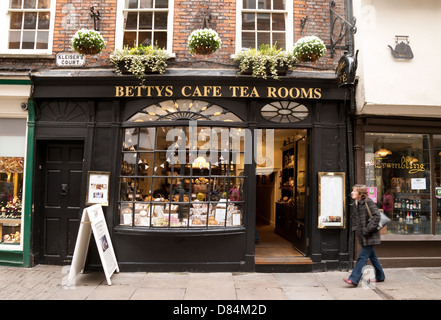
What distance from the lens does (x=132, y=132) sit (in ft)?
22.3

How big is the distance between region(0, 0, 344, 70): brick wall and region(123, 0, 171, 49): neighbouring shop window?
295 mm

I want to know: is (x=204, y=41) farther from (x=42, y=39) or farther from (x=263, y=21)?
(x=42, y=39)

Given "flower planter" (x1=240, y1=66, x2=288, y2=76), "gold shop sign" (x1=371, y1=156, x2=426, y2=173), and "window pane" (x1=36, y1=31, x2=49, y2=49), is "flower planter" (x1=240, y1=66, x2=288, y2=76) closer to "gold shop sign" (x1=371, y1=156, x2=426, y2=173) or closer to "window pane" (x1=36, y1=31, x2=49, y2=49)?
"gold shop sign" (x1=371, y1=156, x2=426, y2=173)

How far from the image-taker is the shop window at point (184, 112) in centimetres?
673

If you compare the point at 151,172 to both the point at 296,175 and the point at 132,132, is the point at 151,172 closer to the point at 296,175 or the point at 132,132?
the point at 132,132

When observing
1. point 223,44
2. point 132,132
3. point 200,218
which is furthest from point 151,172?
point 223,44

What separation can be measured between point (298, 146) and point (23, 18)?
7.17 metres

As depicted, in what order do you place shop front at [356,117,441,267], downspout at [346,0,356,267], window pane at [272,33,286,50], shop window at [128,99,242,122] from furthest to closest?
1. window pane at [272,33,286,50]
2. shop front at [356,117,441,267]
3. shop window at [128,99,242,122]
4. downspout at [346,0,356,267]

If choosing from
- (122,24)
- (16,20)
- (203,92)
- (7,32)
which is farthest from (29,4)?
(203,92)

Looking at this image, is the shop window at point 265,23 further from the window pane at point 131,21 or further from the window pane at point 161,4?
the window pane at point 131,21

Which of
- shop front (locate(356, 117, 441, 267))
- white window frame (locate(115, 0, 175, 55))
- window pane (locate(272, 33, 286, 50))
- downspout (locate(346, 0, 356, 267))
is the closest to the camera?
downspout (locate(346, 0, 356, 267))

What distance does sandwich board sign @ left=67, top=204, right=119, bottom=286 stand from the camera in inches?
225

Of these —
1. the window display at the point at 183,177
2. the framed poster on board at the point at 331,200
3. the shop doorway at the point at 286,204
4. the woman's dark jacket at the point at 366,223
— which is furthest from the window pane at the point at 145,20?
the woman's dark jacket at the point at 366,223

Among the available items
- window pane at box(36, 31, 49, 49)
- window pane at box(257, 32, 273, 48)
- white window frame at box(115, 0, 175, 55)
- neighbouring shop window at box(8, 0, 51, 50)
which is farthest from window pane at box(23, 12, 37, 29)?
window pane at box(257, 32, 273, 48)
